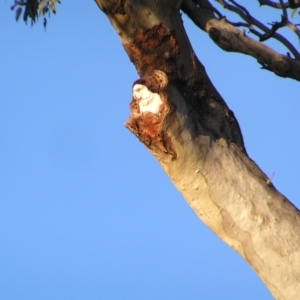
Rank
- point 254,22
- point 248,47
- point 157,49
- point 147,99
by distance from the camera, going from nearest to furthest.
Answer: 1. point 147,99
2. point 157,49
3. point 248,47
4. point 254,22

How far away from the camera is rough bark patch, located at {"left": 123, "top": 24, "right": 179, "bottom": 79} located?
12.4 feet

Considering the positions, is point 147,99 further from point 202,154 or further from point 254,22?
point 254,22

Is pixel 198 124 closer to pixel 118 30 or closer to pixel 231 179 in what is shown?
pixel 231 179

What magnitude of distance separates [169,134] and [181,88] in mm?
446

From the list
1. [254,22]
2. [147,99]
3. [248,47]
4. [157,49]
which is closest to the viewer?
[147,99]

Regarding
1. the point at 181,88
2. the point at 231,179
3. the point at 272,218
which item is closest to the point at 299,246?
the point at 272,218

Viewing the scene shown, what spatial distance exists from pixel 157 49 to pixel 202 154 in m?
0.66

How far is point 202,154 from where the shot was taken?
352 cm

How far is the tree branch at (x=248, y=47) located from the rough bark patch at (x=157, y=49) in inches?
19.1

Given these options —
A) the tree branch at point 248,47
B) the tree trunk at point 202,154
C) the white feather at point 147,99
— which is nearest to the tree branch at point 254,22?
the tree branch at point 248,47

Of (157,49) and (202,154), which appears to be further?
(157,49)

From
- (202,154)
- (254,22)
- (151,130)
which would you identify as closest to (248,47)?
(254,22)

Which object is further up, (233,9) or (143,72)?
(233,9)

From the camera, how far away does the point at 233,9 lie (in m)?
5.00
